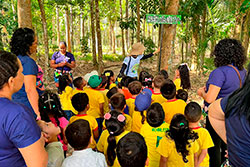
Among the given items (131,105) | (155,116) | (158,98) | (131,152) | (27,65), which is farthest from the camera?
(158,98)

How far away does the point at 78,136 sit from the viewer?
74.2 inches

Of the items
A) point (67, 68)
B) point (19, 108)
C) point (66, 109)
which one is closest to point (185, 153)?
point (19, 108)

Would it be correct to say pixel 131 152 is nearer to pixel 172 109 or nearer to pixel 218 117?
pixel 218 117

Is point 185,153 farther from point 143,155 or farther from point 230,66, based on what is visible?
point 230,66

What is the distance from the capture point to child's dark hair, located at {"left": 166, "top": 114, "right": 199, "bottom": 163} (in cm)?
211

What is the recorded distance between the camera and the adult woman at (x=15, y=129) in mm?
1198

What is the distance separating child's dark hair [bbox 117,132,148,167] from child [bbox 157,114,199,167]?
59cm

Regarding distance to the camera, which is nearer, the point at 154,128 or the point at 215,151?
the point at 154,128

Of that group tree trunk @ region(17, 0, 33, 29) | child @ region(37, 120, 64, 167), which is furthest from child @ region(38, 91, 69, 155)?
tree trunk @ region(17, 0, 33, 29)

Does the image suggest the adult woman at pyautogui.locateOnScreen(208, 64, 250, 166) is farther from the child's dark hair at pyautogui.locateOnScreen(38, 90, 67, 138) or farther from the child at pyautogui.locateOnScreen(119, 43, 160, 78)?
the child at pyautogui.locateOnScreen(119, 43, 160, 78)

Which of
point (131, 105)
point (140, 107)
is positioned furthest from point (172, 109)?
point (131, 105)

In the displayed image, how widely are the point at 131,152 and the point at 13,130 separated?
2.93 feet

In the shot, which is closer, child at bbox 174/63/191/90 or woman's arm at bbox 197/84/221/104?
woman's arm at bbox 197/84/221/104

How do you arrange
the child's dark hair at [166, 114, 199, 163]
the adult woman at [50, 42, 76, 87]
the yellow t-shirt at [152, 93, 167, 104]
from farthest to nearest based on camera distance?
the adult woman at [50, 42, 76, 87] → the yellow t-shirt at [152, 93, 167, 104] → the child's dark hair at [166, 114, 199, 163]
